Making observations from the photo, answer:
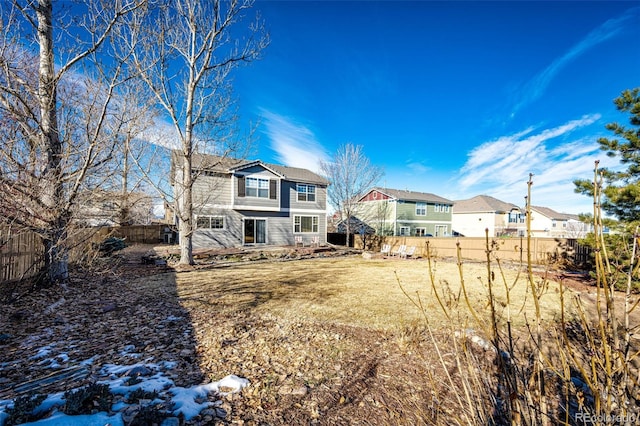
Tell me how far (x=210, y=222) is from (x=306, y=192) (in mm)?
7233

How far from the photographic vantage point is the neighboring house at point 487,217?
113 feet

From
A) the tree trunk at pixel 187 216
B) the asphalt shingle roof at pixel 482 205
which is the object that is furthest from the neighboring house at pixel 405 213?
the tree trunk at pixel 187 216

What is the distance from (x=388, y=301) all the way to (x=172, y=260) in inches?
395

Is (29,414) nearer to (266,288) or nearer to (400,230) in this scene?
(266,288)

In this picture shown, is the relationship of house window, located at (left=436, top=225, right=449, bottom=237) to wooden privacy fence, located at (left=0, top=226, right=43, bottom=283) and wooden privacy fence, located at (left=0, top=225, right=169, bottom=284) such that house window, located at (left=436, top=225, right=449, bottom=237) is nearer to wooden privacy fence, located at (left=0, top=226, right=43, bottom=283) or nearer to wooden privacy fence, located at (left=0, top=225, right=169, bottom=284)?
wooden privacy fence, located at (left=0, top=225, right=169, bottom=284)

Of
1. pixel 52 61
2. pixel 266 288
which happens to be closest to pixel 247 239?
pixel 266 288

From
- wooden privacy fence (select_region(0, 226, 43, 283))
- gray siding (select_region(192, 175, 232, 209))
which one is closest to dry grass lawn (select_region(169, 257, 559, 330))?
wooden privacy fence (select_region(0, 226, 43, 283))

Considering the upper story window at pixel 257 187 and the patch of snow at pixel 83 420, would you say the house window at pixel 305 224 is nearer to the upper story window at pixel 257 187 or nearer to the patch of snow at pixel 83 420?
the upper story window at pixel 257 187

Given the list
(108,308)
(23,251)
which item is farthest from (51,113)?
(108,308)

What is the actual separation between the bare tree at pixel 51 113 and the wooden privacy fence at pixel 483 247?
1069 centimetres

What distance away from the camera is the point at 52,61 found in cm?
675

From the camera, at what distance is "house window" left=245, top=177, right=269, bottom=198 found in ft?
59.0

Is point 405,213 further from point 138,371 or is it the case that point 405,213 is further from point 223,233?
point 138,371

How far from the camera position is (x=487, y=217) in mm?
34469
